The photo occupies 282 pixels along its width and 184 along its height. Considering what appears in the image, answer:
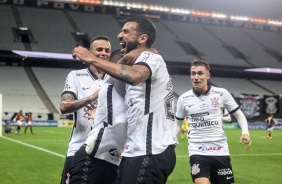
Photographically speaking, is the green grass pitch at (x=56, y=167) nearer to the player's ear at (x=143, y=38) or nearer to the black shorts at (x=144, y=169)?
the black shorts at (x=144, y=169)

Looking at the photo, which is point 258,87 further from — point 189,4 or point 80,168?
point 80,168

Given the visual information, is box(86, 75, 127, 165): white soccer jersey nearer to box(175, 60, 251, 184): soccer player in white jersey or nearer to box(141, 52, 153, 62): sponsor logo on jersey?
box(141, 52, 153, 62): sponsor logo on jersey

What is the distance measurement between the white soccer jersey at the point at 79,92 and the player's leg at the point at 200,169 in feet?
6.86

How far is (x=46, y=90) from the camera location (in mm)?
43938

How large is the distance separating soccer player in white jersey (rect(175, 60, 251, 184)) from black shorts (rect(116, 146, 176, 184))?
2.85 metres

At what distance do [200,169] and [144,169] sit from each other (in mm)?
3044

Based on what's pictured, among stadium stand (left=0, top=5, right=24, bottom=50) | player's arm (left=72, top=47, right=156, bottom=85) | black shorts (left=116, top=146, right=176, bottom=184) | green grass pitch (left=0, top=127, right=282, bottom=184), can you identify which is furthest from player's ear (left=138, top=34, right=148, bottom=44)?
stadium stand (left=0, top=5, right=24, bottom=50)

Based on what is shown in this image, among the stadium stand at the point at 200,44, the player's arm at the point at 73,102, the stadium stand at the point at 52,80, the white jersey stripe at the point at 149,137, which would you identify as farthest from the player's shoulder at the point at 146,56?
the stadium stand at the point at 200,44

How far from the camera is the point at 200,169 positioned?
6.27 meters

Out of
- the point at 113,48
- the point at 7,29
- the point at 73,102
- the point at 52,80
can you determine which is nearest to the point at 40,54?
the point at 52,80

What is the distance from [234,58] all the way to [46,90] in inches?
893

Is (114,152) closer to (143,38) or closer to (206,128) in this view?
(143,38)

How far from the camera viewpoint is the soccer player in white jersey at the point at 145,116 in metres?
3.38

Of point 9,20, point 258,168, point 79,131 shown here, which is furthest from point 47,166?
point 9,20
